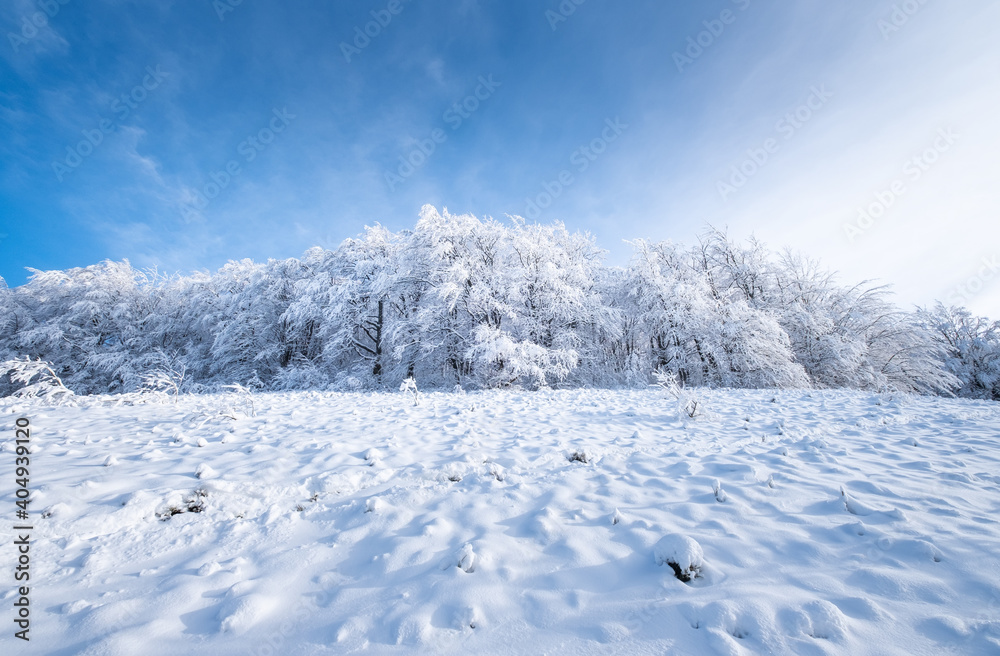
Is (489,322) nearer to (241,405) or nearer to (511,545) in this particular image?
(241,405)

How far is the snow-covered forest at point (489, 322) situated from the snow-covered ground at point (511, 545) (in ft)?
29.6

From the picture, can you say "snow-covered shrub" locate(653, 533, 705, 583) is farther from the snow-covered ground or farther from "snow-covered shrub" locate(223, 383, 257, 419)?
"snow-covered shrub" locate(223, 383, 257, 419)

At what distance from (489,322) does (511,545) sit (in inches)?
496

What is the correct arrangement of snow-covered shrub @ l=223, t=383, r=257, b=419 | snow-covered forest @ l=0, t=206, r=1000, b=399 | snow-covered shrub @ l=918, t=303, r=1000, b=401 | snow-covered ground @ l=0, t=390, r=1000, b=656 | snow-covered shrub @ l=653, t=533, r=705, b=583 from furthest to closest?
1. snow-covered shrub @ l=918, t=303, r=1000, b=401
2. snow-covered forest @ l=0, t=206, r=1000, b=399
3. snow-covered shrub @ l=223, t=383, r=257, b=419
4. snow-covered shrub @ l=653, t=533, r=705, b=583
5. snow-covered ground @ l=0, t=390, r=1000, b=656

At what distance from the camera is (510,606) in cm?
191

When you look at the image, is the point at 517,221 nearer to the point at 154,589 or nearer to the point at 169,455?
the point at 169,455

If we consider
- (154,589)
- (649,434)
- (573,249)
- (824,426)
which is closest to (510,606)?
(154,589)

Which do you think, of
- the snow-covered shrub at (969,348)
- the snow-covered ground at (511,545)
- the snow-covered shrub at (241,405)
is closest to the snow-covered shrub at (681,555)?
the snow-covered ground at (511,545)

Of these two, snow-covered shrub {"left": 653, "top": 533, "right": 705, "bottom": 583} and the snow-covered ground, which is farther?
snow-covered shrub {"left": 653, "top": 533, "right": 705, "bottom": 583}

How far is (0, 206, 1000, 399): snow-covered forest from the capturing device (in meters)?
14.8

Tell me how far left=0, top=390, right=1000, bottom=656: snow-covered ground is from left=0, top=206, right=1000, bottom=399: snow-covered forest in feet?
29.6

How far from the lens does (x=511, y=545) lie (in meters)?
2.44

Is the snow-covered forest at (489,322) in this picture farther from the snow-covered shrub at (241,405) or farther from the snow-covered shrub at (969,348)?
the snow-covered shrub at (241,405)

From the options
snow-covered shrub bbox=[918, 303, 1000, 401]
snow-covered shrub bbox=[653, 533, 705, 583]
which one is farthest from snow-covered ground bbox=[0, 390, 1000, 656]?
snow-covered shrub bbox=[918, 303, 1000, 401]
